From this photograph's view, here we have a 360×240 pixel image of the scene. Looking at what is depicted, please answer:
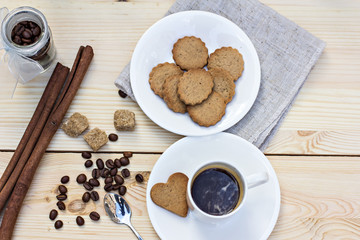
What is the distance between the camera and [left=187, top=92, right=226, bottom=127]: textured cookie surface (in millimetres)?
1548

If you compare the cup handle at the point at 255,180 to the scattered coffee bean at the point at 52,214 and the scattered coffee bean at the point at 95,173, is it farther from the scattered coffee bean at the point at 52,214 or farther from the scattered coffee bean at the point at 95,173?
the scattered coffee bean at the point at 52,214

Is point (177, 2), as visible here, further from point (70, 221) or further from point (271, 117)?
point (70, 221)

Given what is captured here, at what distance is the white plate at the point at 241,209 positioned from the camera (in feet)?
4.91

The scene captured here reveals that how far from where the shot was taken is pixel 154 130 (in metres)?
1.67

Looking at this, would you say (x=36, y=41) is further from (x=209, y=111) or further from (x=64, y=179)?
(x=209, y=111)

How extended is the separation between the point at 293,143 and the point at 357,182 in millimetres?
313

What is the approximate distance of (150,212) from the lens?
1.49 metres

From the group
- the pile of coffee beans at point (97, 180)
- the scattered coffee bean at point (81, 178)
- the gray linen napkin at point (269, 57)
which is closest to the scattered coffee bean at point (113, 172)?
the pile of coffee beans at point (97, 180)

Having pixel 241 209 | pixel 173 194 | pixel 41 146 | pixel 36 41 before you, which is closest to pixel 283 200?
pixel 241 209

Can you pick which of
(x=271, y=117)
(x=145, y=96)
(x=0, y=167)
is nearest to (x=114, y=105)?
(x=145, y=96)

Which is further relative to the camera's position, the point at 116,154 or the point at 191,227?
the point at 116,154

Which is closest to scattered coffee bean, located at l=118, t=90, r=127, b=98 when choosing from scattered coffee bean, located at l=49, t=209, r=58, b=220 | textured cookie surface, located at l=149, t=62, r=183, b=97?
textured cookie surface, located at l=149, t=62, r=183, b=97

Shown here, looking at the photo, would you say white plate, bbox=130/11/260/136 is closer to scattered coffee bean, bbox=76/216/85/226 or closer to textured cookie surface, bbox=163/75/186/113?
textured cookie surface, bbox=163/75/186/113

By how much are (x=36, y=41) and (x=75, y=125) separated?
1.20ft
